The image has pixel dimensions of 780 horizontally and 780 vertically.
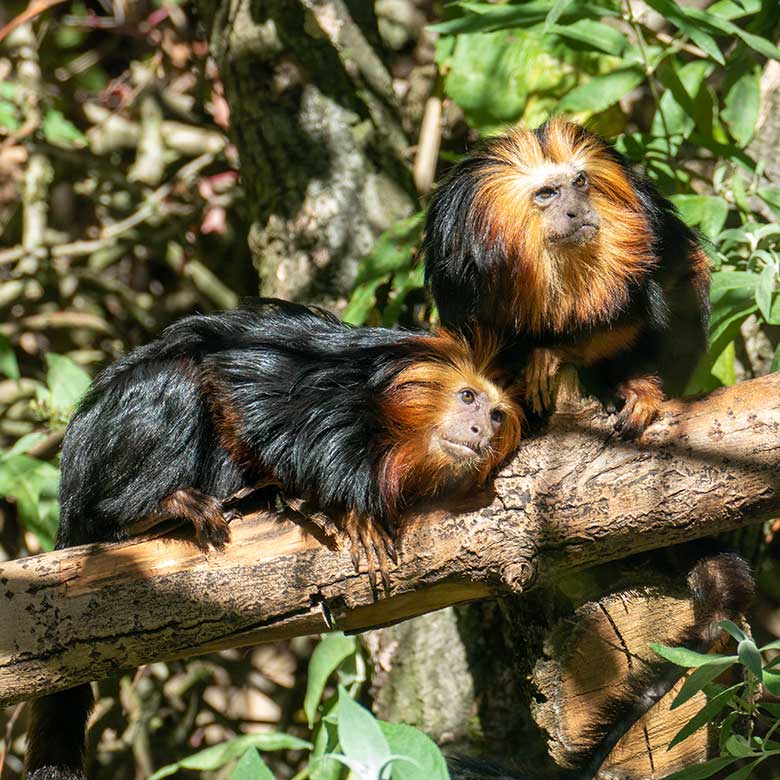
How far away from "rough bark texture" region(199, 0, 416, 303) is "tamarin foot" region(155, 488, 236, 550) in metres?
1.65

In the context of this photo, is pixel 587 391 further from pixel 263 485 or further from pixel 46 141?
pixel 46 141

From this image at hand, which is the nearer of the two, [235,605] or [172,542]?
[235,605]

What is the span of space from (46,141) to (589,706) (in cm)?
451

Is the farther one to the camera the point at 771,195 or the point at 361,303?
the point at 361,303

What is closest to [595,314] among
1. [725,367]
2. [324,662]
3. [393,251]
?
[725,367]

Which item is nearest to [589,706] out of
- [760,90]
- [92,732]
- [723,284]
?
[723,284]

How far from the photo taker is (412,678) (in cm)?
440

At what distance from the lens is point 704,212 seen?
4020 mm

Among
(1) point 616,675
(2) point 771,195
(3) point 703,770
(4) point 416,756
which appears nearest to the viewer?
(4) point 416,756

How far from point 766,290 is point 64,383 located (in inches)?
115

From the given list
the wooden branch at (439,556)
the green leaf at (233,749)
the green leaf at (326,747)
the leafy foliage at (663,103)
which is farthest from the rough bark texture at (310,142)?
the wooden branch at (439,556)

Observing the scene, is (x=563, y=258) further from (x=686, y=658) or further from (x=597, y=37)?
(x=686, y=658)

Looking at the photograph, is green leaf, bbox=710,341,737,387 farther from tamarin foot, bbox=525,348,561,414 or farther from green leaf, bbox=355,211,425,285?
green leaf, bbox=355,211,425,285

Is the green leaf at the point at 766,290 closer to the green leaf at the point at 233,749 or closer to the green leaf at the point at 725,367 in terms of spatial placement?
the green leaf at the point at 725,367
